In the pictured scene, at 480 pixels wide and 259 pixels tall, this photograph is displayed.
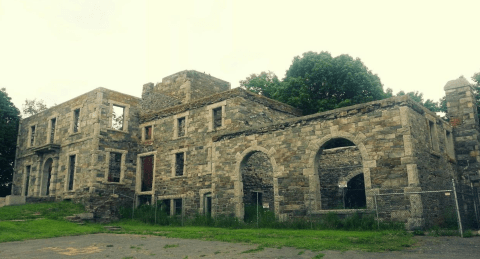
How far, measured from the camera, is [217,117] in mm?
22719

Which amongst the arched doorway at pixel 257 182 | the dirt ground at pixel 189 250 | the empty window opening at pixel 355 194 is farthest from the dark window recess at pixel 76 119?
the empty window opening at pixel 355 194

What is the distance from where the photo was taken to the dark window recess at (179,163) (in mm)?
23811

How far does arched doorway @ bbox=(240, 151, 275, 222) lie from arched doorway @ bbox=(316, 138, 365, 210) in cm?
319

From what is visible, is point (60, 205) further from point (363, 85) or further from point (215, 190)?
point (363, 85)

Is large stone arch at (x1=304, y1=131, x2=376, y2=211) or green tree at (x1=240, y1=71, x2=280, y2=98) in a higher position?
green tree at (x1=240, y1=71, x2=280, y2=98)

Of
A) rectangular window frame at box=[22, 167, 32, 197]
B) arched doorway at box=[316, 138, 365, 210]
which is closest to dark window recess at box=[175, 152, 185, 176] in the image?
arched doorway at box=[316, 138, 365, 210]

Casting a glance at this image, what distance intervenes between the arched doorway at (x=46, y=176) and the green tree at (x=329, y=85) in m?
17.1

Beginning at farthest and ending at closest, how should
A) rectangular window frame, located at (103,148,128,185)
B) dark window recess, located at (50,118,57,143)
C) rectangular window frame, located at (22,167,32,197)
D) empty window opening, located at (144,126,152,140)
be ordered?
rectangular window frame, located at (22,167,32,197)
dark window recess, located at (50,118,57,143)
empty window opening, located at (144,126,152,140)
rectangular window frame, located at (103,148,128,185)

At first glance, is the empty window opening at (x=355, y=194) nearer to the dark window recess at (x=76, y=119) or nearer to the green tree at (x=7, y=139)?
the dark window recess at (x=76, y=119)

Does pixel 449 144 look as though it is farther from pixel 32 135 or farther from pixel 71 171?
pixel 32 135

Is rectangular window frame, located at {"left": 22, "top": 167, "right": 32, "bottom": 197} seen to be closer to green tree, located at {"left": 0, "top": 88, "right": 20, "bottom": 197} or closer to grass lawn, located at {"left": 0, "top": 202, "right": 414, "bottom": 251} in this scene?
green tree, located at {"left": 0, "top": 88, "right": 20, "bottom": 197}

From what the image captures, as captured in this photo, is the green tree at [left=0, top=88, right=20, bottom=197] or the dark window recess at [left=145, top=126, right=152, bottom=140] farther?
the green tree at [left=0, top=88, right=20, bottom=197]

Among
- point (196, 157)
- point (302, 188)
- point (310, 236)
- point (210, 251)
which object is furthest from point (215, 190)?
point (210, 251)

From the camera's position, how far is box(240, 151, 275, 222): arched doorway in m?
21.4
